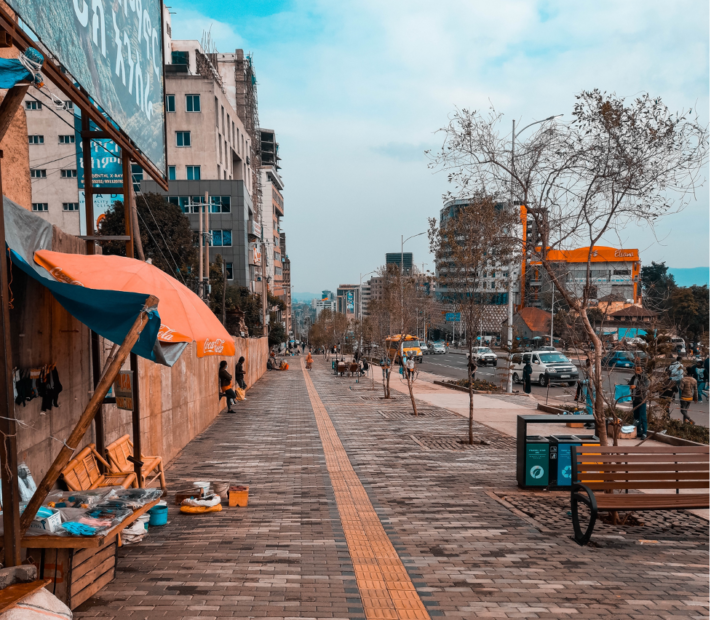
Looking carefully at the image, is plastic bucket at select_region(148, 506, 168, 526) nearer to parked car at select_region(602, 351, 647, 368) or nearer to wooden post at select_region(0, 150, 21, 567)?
wooden post at select_region(0, 150, 21, 567)

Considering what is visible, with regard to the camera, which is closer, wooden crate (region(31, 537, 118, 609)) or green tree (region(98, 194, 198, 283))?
wooden crate (region(31, 537, 118, 609))

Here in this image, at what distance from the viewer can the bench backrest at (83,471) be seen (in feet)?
18.7

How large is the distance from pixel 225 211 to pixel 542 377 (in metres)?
41.5

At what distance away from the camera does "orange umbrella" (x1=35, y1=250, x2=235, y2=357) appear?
15.7 feet

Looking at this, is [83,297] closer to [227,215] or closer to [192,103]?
[227,215]

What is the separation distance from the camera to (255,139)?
88000 millimetres

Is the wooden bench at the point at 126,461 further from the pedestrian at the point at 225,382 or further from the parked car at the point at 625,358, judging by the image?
the pedestrian at the point at 225,382

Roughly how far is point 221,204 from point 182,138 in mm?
7410

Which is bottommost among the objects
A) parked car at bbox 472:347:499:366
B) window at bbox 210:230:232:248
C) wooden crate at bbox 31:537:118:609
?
parked car at bbox 472:347:499:366

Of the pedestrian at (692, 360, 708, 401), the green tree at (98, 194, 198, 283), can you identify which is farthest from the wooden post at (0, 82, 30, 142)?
the green tree at (98, 194, 198, 283)

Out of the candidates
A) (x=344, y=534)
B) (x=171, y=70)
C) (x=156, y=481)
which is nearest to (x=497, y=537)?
(x=344, y=534)

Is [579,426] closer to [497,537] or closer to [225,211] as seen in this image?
[497,537]

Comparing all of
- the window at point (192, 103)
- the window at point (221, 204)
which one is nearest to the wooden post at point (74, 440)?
the window at point (221, 204)

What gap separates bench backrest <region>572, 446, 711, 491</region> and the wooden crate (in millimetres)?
4702
